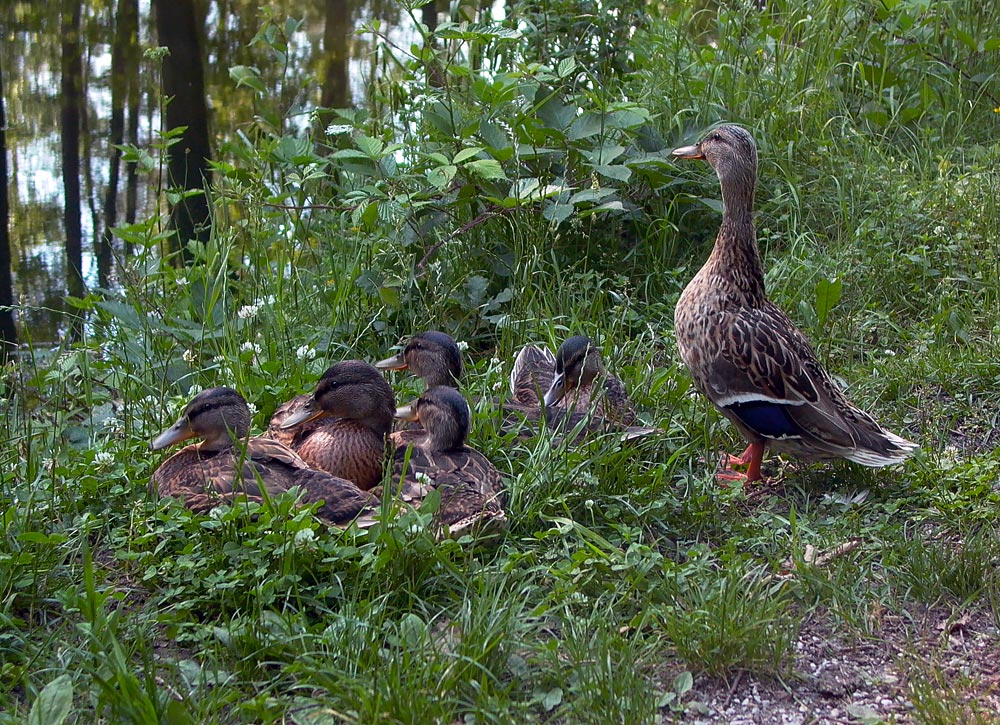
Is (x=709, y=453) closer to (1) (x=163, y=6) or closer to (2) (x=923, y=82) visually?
(2) (x=923, y=82)

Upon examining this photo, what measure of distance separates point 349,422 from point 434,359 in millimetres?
590

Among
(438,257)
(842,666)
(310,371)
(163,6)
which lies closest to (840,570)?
(842,666)

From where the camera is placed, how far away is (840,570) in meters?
3.68

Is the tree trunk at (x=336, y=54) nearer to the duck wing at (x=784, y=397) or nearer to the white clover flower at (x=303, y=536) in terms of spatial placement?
the duck wing at (x=784, y=397)

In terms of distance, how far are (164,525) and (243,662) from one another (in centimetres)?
79

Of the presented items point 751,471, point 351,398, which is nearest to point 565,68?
point 351,398

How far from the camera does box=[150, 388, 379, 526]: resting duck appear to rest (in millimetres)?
3896

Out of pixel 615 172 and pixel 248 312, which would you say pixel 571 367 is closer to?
pixel 615 172

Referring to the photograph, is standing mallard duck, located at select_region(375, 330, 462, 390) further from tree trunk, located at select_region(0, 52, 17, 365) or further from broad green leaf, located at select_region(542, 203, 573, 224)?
tree trunk, located at select_region(0, 52, 17, 365)

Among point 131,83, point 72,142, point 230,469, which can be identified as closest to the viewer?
point 230,469

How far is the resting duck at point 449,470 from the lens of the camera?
391 centimetres

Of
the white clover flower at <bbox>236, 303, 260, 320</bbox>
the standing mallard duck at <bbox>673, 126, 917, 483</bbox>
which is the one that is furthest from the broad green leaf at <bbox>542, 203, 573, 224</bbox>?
the white clover flower at <bbox>236, 303, 260, 320</bbox>

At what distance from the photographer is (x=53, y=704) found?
2.91m

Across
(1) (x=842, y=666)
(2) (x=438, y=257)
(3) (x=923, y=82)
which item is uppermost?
(3) (x=923, y=82)
